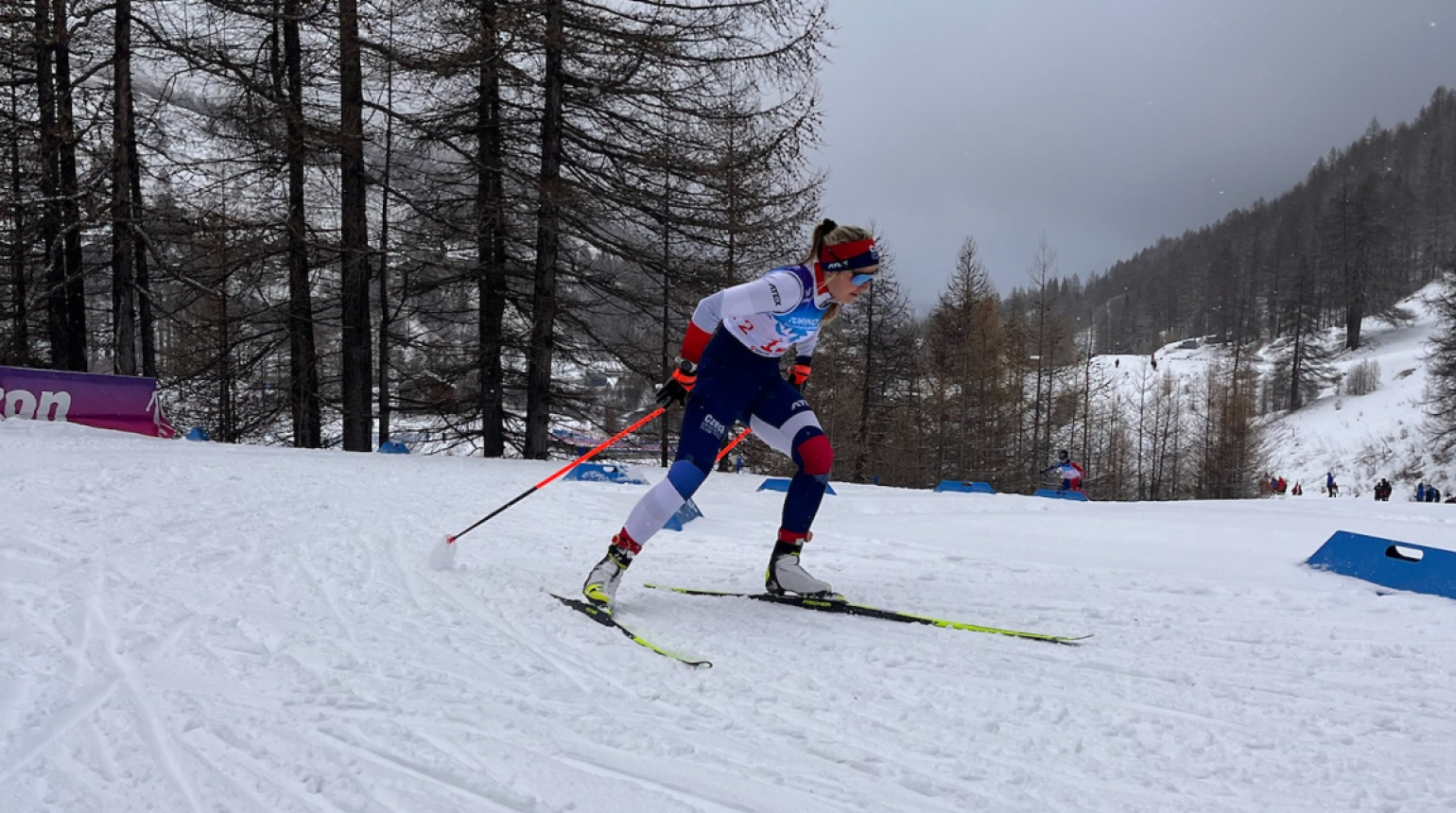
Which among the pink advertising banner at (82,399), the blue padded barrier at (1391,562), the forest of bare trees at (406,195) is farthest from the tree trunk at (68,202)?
the blue padded barrier at (1391,562)

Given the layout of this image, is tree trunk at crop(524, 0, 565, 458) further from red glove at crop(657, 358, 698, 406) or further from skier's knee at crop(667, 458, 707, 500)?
skier's knee at crop(667, 458, 707, 500)

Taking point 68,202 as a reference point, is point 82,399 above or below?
below

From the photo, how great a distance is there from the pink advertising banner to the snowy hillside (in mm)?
34103

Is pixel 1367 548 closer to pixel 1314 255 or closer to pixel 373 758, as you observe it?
pixel 373 758

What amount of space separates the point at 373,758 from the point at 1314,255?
284ft

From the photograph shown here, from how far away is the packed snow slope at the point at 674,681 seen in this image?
1658 mm

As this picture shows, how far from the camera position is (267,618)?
8.72ft

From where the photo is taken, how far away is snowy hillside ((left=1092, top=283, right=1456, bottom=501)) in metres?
34.7

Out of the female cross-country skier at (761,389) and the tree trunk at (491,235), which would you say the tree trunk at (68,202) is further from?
the female cross-country skier at (761,389)

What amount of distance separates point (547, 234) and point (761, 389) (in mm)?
9233

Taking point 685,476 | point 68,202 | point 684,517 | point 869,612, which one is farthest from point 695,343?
point 68,202

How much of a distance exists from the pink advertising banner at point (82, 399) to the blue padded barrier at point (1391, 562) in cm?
1229

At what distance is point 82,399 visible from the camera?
957 cm

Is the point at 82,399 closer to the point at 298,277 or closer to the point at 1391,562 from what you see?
the point at 298,277
